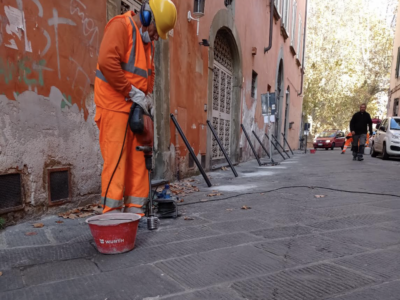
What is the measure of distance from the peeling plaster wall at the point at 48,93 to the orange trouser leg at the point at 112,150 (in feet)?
2.49

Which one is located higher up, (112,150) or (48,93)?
(48,93)

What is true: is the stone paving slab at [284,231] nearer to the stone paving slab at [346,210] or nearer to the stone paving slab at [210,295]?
the stone paving slab at [346,210]

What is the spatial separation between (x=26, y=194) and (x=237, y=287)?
201 cm

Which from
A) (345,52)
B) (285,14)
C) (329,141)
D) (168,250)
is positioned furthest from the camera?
(345,52)

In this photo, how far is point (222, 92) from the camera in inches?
301

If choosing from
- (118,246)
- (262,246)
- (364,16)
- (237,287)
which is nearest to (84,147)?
(118,246)

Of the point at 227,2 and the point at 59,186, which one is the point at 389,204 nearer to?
the point at 59,186

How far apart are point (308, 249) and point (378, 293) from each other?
0.63 meters

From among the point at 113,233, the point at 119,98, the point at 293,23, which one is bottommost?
the point at 113,233

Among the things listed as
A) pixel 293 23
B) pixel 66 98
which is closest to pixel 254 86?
pixel 66 98

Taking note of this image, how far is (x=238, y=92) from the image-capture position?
828cm

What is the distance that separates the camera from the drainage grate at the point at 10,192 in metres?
2.53

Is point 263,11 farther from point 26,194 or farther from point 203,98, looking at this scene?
point 26,194

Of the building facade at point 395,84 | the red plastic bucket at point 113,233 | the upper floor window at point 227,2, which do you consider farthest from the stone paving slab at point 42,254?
the building facade at point 395,84
